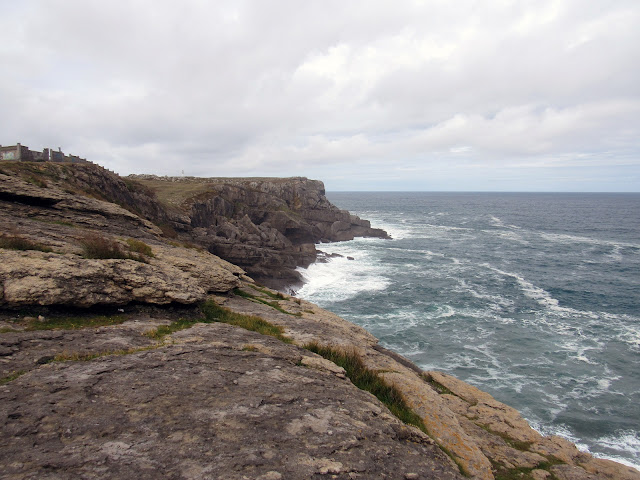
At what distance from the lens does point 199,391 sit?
634 cm

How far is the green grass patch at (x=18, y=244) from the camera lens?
10406 mm

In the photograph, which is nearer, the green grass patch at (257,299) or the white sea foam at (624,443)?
the green grass patch at (257,299)

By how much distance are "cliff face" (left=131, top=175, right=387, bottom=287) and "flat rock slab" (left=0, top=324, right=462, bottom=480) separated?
35.0 meters

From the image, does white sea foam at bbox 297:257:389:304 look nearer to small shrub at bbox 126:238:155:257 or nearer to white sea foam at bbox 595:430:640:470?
white sea foam at bbox 595:430:640:470

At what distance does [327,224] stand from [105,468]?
73520 millimetres

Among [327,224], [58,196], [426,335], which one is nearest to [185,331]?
[58,196]

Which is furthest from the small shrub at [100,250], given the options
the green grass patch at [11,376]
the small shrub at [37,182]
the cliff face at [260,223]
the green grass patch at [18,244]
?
the cliff face at [260,223]

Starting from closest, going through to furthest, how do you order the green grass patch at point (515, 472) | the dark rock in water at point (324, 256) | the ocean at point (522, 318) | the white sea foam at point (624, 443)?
the green grass patch at point (515, 472) → the white sea foam at point (624, 443) → the ocean at point (522, 318) → the dark rock in water at point (324, 256)

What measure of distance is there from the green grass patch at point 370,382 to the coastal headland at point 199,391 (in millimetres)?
39

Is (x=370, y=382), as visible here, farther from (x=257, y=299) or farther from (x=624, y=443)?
(x=624, y=443)

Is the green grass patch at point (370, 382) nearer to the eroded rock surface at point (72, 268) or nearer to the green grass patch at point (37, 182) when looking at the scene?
the eroded rock surface at point (72, 268)

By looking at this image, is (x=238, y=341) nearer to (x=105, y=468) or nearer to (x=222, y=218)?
(x=105, y=468)

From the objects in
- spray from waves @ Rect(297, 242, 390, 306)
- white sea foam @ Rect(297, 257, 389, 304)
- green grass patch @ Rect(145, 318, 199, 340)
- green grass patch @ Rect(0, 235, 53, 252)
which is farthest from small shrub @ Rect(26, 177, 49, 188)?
white sea foam @ Rect(297, 257, 389, 304)

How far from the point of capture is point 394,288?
42.5 m
